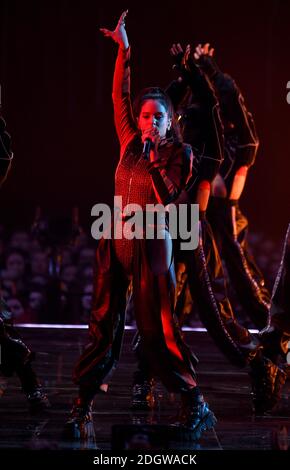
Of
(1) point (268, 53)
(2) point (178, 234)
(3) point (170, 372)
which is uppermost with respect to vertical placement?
(1) point (268, 53)

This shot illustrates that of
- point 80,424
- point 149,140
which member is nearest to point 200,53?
point 149,140

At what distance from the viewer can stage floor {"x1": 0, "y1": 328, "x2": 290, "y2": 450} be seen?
11.5ft

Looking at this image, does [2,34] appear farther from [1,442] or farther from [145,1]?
[1,442]

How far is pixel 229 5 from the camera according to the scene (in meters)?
9.74

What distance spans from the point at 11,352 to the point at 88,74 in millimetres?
6066

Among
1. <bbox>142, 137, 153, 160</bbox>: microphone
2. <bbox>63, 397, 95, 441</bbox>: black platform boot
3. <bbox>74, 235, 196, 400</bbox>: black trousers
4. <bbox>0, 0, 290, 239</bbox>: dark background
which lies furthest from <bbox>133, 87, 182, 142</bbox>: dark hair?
<bbox>0, 0, 290, 239</bbox>: dark background

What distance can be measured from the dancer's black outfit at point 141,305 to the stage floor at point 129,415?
149 millimetres

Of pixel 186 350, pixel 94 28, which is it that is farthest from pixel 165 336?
pixel 94 28

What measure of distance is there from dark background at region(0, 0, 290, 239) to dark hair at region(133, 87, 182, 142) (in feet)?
19.5

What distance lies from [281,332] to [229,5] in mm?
6245

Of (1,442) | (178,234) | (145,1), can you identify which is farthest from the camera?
(145,1)

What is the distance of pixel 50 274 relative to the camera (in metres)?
8.95

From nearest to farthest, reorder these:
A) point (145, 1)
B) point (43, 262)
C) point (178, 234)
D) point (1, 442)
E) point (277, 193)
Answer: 1. point (1, 442)
2. point (178, 234)
3. point (43, 262)
4. point (145, 1)
5. point (277, 193)
